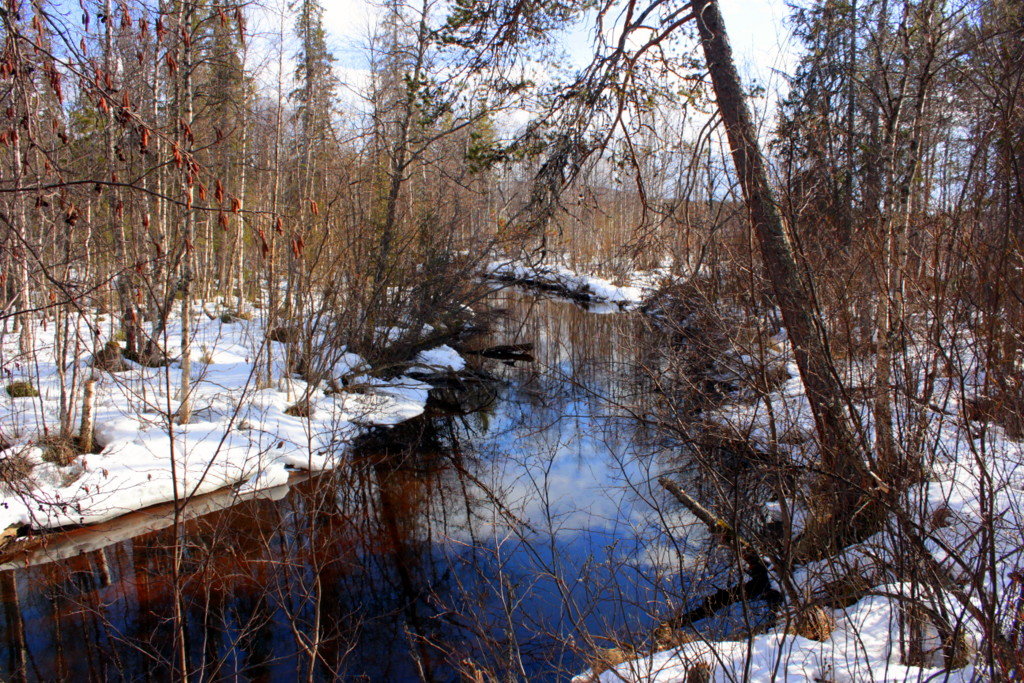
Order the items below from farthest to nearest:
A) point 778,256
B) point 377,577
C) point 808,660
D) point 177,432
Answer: point 177,432 < point 377,577 < point 778,256 < point 808,660

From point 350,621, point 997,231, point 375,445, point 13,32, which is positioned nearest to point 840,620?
point 997,231

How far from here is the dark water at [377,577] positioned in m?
5.00

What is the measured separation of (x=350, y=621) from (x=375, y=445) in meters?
4.77

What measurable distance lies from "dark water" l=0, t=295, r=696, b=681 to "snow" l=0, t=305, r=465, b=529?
368 mm

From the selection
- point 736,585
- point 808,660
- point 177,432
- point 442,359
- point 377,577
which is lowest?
point 377,577

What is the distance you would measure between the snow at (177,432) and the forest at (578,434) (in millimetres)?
74

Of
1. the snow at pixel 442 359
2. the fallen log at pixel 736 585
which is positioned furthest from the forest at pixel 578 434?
the snow at pixel 442 359

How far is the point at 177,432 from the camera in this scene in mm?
8352

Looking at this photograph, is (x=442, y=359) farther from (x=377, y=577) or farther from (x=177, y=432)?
(x=377, y=577)

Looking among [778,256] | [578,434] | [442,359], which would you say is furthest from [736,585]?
[442,359]

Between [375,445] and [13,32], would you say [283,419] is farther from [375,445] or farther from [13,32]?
[13,32]

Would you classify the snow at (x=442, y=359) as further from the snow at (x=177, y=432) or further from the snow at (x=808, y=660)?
the snow at (x=808, y=660)

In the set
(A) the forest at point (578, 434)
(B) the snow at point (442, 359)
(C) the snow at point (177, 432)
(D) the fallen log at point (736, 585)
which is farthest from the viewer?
(B) the snow at point (442, 359)

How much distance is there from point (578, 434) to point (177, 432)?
565 cm
